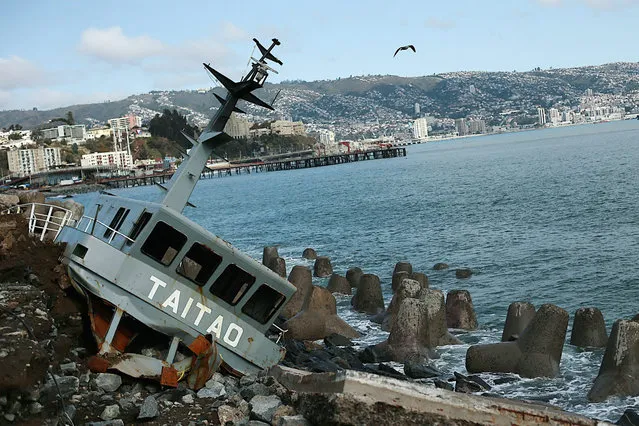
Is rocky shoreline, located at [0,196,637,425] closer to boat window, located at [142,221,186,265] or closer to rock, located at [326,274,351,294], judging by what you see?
boat window, located at [142,221,186,265]

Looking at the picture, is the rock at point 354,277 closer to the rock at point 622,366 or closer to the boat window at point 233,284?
the rock at point 622,366

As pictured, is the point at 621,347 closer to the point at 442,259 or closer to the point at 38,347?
the point at 38,347

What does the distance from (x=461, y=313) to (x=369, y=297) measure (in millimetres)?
4026

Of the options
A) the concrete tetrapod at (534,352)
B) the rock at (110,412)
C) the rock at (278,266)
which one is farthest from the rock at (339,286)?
the rock at (110,412)

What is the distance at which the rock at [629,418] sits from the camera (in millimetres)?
13930

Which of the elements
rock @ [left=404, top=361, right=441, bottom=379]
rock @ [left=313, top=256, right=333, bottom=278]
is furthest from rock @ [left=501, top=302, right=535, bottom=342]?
rock @ [left=313, top=256, right=333, bottom=278]

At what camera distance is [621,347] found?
1606 centimetres

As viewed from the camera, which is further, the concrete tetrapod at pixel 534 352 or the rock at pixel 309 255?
the rock at pixel 309 255

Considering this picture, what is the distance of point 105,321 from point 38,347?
456 cm

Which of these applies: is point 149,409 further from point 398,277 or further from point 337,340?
point 398,277

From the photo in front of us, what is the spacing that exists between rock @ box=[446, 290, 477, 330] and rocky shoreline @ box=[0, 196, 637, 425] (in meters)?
0.04

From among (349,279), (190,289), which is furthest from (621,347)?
(349,279)

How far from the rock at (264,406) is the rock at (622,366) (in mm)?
8114

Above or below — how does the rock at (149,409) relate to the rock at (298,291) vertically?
above
